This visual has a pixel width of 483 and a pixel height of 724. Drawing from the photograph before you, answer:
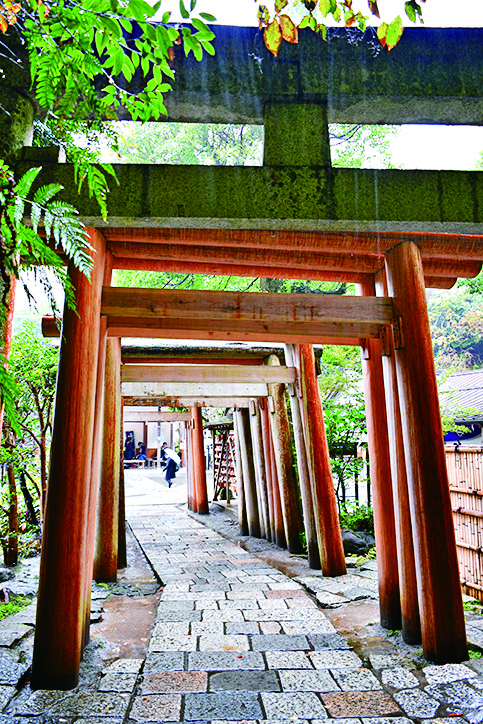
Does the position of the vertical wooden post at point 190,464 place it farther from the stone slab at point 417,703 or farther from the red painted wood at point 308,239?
the stone slab at point 417,703

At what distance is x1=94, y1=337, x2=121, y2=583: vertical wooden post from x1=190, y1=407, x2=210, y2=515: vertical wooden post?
7372mm

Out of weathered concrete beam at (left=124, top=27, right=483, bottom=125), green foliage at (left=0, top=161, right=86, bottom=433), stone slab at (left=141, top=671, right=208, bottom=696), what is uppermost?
weathered concrete beam at (left=124, top=27, right=483, bottom=125)

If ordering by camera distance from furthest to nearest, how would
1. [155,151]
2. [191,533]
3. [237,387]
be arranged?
1. [155,151]
2. [191,533]
3. [237,387]

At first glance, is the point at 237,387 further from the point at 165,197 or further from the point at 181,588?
the point at 165,197

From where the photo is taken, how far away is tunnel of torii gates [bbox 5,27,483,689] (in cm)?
268

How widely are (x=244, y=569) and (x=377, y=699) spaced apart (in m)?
4.40

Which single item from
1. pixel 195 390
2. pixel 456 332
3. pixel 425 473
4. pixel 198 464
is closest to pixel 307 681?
pixel 425 473

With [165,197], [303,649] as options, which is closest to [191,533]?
[303,649]

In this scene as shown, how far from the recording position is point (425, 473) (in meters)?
4.01

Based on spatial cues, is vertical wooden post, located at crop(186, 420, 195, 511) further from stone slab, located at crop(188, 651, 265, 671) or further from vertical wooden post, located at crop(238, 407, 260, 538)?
stone slab, located at crop(188, 651, 265, 671)

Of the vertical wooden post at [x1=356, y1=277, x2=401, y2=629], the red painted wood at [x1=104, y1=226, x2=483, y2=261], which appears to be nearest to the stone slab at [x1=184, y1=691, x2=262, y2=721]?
the vertical wooden post at [x1=356, y1=277, x2=401, y2=629]

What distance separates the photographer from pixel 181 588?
21.2ft

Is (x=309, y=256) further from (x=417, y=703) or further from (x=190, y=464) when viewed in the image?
(x=190, y=464)

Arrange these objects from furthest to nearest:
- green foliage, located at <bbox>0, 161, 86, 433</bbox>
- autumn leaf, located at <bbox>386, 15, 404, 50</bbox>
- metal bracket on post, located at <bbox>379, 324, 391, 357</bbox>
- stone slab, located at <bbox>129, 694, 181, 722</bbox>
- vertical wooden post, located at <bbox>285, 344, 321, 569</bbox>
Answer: vertical wooden post, located at <bbox>285, 344, 321, 569</bbox>, metal bracket on post, located at <bbox>379, 324, 391, 357</bbox>, stone slab, located at <bbox>129, 694, 181, 722</bbox>, autumn leaf, located at <bbox>386, 15, 404, 50</bbox>, green foliage, located at <bbox>0, 161, 86, 433</bbox>
